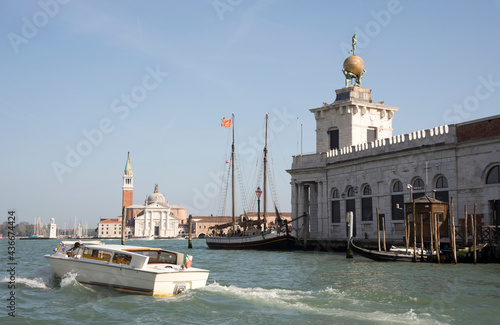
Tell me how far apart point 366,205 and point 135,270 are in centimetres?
2666

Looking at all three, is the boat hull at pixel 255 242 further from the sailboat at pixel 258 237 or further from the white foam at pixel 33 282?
the white foam at pixel 33 282

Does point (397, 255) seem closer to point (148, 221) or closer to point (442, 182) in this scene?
point (442, 182)

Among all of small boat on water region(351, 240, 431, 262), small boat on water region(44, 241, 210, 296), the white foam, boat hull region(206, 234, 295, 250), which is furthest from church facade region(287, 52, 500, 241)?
the white foam

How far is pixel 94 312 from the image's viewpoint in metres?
14.3

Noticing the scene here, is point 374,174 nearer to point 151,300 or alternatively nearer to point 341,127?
point 341,127

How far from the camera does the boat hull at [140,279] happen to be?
16.0 meters

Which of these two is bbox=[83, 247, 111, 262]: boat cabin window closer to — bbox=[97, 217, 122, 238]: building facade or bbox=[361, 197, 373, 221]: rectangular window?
bbox=[361, 197, 373, 221]: rectangular window

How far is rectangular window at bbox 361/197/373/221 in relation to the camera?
131ft

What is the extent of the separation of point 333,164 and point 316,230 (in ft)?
19.3

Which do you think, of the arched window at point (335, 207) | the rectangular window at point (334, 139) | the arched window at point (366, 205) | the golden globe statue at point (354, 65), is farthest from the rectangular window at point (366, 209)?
the golden globe statue at point (354, 65)

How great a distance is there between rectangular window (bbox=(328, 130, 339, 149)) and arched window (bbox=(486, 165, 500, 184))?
1651cm

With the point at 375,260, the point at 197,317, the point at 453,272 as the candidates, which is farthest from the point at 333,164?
the point at 197,317

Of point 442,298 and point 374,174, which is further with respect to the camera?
point 374,174

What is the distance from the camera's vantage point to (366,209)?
4034 centimetres
